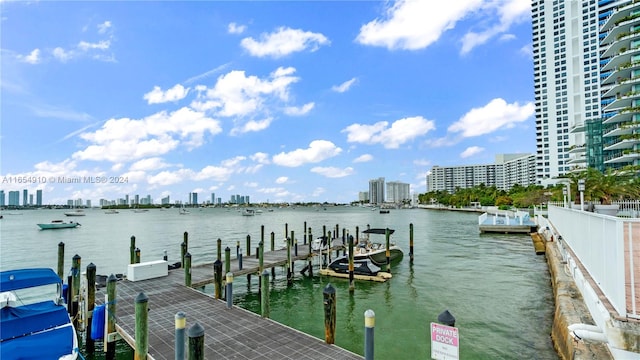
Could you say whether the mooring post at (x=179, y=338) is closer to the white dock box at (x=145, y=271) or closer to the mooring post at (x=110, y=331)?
the mooring post at (x=110, y=331)

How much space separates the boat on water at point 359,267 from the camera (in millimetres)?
21219

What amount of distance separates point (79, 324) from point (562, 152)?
452 feet

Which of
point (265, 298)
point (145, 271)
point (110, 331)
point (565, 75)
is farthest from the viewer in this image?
point (565, 75)

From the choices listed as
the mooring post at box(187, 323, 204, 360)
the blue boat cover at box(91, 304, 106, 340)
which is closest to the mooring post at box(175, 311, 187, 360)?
the mooring post at box(187, 323, 204, 360)

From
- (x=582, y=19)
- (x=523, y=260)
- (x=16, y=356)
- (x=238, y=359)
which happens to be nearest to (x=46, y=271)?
(x=16, y=356)

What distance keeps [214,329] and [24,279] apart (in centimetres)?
607

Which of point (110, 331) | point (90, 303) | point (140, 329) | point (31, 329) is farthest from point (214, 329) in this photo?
point (90, 303)

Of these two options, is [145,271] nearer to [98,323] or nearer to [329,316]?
[98,323]

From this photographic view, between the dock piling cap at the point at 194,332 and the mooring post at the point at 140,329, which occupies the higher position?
the dock piling cap at the point at 194,332

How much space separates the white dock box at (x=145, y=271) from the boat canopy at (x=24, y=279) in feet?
13.4

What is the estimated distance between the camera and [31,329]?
9133 millimetres

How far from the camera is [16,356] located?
825 cm

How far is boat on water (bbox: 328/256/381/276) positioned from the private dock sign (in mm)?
15933

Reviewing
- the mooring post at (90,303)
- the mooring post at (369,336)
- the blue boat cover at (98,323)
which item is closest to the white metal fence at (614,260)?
the mooring post at (369,336)
